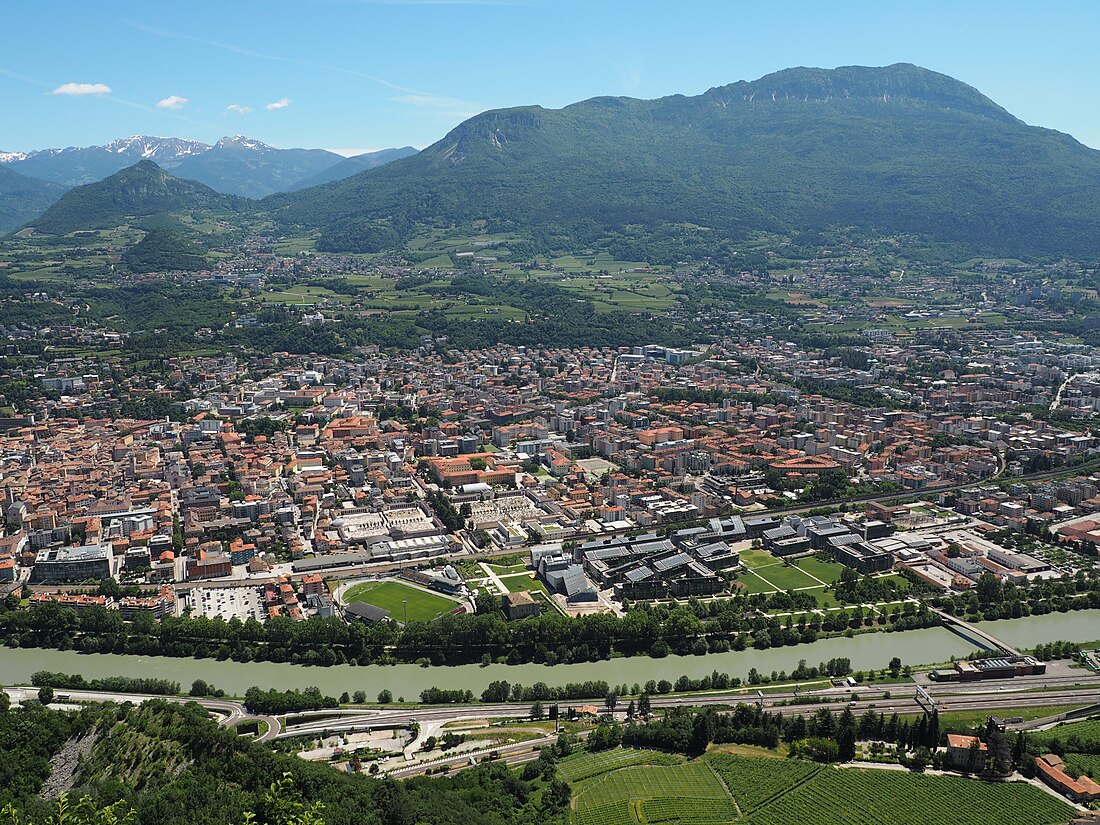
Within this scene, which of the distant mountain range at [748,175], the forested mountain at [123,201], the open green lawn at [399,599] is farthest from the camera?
the distant mountain range at [748,175]

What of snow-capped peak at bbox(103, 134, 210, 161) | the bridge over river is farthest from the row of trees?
snow-capped peak at bbox(103, 134, 210, 161)

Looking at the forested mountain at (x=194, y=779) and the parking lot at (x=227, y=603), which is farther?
the parking lot at (x=227, y=603)

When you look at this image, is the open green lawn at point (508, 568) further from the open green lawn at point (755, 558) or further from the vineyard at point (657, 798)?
the vineyard at point (657, 798)

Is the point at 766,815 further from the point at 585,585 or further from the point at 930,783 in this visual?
the point at 585,585

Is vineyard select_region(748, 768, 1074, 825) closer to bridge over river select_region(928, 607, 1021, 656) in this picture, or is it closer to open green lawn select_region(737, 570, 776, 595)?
bridge over river select_region(928, 607, 1021, 656)

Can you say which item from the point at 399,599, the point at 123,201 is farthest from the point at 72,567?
the point at 123,201

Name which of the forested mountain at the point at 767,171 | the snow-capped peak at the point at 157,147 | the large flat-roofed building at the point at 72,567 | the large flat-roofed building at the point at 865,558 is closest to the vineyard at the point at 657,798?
the large flat-roofed building at the point at 865,558
